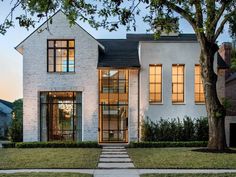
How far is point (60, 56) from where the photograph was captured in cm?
2608

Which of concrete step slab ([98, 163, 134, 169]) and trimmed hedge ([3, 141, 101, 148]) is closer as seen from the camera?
concrete step slab ([98, 163, 134, 169])

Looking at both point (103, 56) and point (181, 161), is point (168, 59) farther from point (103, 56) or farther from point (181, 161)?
point (181, 161)

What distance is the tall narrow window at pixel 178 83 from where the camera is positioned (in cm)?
2614

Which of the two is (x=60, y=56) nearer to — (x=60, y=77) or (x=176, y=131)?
(x=60, y=77)

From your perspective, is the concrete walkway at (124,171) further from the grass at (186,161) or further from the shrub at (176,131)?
the shrub at (176,131)

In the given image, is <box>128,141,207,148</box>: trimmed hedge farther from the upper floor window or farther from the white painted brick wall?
the upper floor window

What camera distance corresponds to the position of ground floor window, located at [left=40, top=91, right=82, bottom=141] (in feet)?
85.7

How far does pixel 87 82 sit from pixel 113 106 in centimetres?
225

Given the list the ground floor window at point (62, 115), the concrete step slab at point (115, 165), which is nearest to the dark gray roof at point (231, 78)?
the ground floor window at point (62, 115)

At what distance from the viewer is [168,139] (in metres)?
25.0

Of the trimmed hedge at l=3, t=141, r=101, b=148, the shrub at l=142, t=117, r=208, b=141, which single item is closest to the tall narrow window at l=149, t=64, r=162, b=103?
the shrub at l=142, t=117, r=208, b=141

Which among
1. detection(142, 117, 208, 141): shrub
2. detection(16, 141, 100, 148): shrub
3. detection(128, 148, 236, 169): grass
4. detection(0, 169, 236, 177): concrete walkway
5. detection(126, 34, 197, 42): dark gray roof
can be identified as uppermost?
detection(126, 34, 197, 42): dark gray roof

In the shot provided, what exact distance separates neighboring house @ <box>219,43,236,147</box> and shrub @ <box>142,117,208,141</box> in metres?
1.57

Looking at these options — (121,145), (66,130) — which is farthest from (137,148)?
(66,130)
